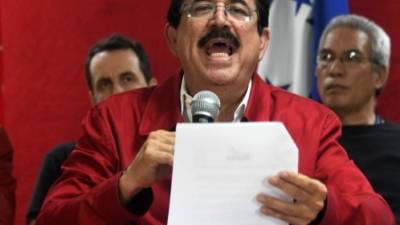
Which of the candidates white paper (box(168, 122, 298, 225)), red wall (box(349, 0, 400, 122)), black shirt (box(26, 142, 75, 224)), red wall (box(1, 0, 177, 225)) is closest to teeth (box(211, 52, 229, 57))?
white paper (box(168, 122, 298, 225))

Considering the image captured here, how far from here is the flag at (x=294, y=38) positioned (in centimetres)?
330

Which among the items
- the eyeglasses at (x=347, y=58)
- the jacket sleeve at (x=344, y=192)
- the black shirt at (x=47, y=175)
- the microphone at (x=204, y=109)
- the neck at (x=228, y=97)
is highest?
the microphone at (x=204, y=109)

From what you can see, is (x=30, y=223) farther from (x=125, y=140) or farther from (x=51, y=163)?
(x=125, y=140)

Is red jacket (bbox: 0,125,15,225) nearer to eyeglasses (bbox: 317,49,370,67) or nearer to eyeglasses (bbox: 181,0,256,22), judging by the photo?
eyeglasses (bbox: 181,0,256,22)

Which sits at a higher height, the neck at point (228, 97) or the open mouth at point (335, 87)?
the neck at point (228, 97)

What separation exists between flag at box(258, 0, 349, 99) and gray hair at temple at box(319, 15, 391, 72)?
15 cm

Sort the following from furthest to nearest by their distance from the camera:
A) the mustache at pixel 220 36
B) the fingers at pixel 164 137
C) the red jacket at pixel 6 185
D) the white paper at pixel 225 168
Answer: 1. the red jacket at pixel 6 185
2. the mustache at pixel 220 36
3. the fingers at pixel 164 137
4. the white paper at pixel 225 168

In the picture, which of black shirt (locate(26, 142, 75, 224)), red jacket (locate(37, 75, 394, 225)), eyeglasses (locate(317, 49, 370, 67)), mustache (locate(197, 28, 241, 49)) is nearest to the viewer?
red jacket (locate(37, 75, 394, 225))

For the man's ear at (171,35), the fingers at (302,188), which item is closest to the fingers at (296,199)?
the fingers at (302,188)

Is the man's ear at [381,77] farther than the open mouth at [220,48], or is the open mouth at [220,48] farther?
the man's ear at [381,77]

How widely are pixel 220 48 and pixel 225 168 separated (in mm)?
541

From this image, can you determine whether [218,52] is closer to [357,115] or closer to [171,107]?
[171,107]

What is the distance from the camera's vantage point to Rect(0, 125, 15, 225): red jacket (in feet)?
7.62

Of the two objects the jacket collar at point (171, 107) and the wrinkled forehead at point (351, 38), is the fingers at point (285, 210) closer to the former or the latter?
the jacket collar at point (171, 107)
